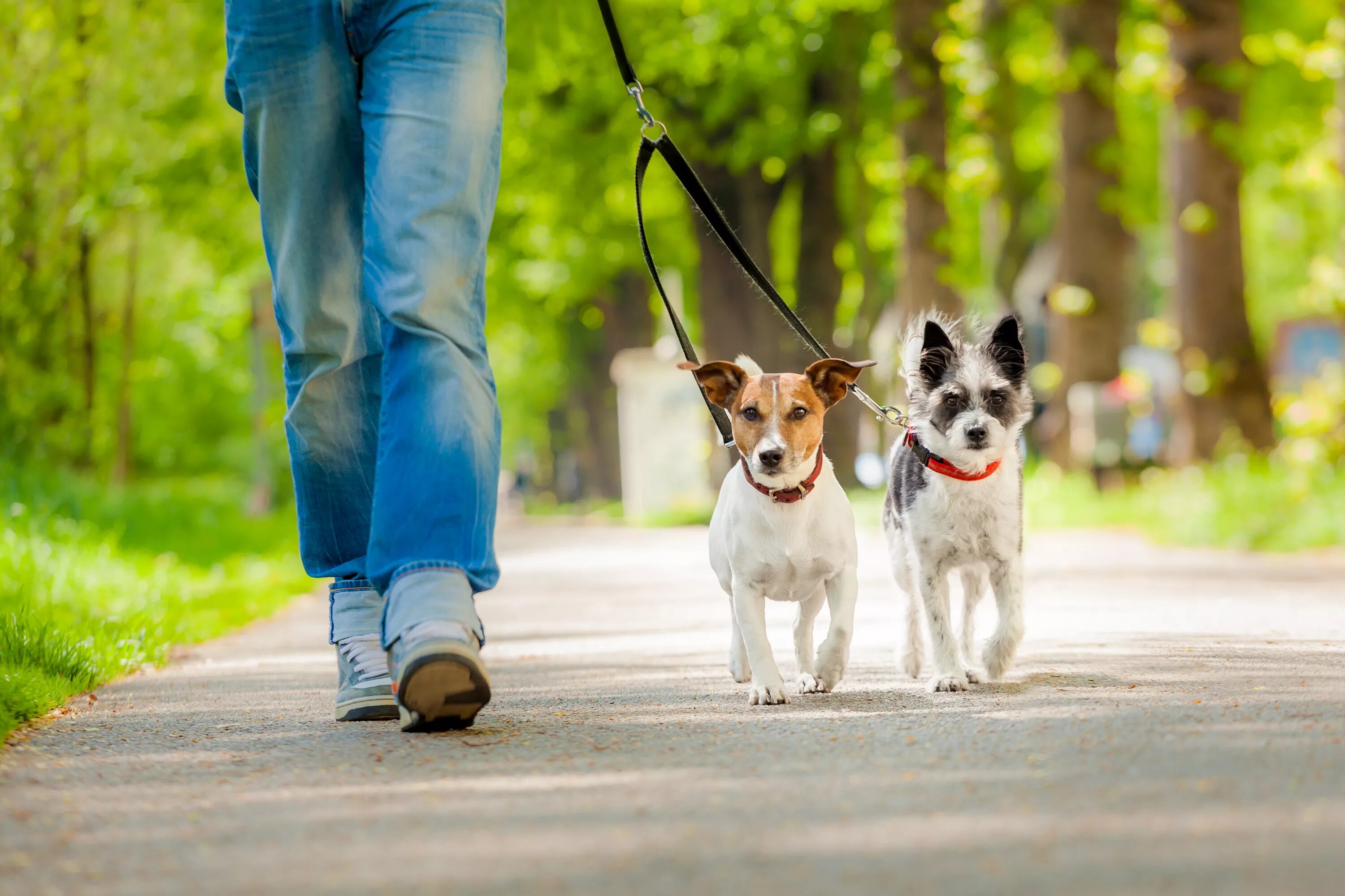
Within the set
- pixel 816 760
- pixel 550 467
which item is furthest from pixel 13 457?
pixel 550 467

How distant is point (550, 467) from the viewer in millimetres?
44188

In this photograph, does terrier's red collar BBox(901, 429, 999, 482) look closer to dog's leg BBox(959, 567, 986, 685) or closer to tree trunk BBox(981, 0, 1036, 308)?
dog's leg BBox(959, 567, 986, 685)

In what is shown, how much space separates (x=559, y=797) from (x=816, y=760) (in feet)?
2.00

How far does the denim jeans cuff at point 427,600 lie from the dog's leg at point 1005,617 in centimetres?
177

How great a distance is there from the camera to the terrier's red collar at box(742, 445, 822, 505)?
16.3ft

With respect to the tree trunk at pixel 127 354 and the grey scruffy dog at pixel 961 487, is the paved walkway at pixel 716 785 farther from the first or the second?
the tree trunk at pixel 127 354

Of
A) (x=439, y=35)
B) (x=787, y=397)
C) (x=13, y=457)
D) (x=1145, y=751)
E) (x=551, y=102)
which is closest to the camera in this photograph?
(x=1145, y=751)

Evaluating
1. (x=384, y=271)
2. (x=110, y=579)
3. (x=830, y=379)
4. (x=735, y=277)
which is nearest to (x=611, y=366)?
(x=735, y=277)

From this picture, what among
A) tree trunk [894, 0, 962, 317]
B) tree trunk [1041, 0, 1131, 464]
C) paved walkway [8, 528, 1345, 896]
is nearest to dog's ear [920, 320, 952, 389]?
paved walkway [8, 528, 1345, 896]

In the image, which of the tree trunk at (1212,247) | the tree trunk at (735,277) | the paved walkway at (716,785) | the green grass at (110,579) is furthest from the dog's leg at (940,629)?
the tree trunk at (735,277)

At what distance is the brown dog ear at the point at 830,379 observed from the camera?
17.1 feet

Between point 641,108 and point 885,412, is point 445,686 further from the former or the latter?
point 885,412

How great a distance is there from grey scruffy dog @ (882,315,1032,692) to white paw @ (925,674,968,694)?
11 millimetres

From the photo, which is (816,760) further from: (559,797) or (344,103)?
(344,103)
